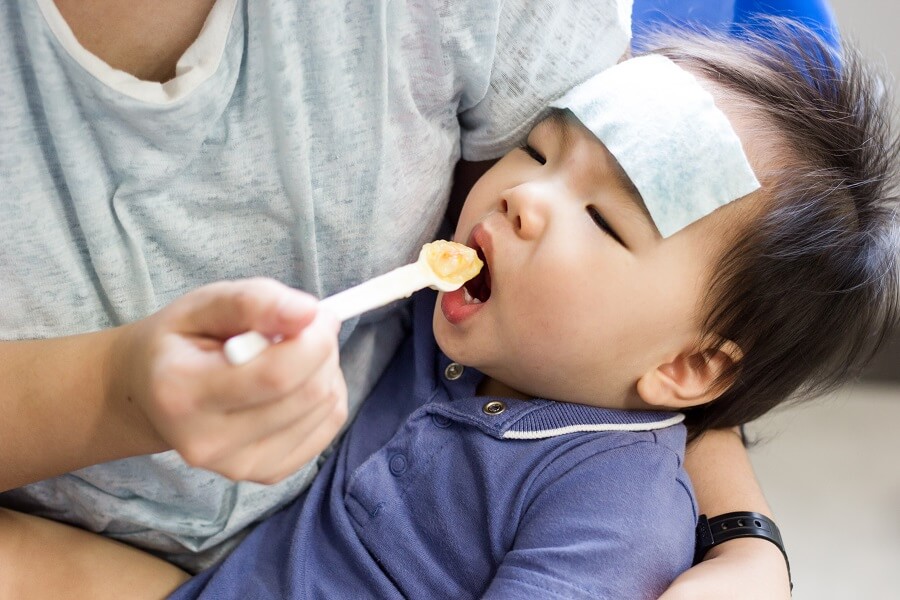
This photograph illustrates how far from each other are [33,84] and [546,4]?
0.44 metres

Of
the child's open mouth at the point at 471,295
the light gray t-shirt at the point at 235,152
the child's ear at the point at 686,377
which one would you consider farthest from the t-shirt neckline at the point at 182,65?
the child's ear at the point at 686,377

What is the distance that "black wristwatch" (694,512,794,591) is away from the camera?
856 millimetres

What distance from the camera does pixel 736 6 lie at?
3.55 feet

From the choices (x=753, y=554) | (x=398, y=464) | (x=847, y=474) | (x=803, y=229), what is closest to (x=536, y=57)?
(x=803, y=229)

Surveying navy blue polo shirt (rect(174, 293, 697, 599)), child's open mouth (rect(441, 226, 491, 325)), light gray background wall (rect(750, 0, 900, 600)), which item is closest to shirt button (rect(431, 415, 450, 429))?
navy blue polo shirt (rect(174, 293, 697, 599))

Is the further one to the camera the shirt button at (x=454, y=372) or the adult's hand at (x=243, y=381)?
Answer: the shirt button at (x=454, y=372)

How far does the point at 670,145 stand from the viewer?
77 cm

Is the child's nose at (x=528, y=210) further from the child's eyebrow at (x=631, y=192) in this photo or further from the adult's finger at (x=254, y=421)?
the adult's finger at (x=254, y=421)

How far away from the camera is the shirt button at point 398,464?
855 mm

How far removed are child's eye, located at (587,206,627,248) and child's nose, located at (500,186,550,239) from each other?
0.05 m

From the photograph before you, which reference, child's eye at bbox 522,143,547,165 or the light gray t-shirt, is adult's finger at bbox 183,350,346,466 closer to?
the light gray t-shirt

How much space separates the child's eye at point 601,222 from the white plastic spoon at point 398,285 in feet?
0.38

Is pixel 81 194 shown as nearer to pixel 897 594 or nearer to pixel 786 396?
pixel 786 396

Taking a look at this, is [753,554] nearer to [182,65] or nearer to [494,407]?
[494,407]
